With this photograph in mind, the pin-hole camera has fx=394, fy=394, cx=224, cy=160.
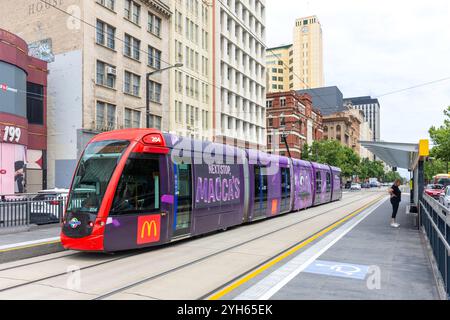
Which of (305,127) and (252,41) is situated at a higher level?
(252,41)

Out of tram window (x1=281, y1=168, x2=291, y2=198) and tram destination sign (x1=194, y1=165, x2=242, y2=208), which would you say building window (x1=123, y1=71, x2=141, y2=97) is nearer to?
tram window (x1=281, y1=168, x2=291, y2=198)

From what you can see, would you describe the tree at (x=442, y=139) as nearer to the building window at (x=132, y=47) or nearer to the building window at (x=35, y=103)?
the building window at (x=132, y=47)

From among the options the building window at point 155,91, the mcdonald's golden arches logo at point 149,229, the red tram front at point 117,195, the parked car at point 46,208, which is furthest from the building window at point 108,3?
the mcdonald's golden arches logo at point 149,229

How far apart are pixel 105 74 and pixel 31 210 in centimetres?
1940

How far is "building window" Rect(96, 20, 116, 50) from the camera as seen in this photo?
30552 millimetres

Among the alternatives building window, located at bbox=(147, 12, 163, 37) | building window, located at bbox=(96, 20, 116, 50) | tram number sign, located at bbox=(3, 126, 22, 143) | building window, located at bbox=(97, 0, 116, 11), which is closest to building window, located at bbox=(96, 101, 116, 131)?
building window, located at bbox=(96, 20, 116, 50)

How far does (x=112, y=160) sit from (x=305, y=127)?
244 ft

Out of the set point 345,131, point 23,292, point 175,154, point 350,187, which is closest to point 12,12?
Answer: point 175,154

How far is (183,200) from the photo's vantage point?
10.7 metres

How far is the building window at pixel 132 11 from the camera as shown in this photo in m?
33.3

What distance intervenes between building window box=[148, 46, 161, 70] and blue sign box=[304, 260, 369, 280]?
30948 mm

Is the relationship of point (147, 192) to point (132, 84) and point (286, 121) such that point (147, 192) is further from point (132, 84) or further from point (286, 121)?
point (286, 121)

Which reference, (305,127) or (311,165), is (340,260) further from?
(305,127)
